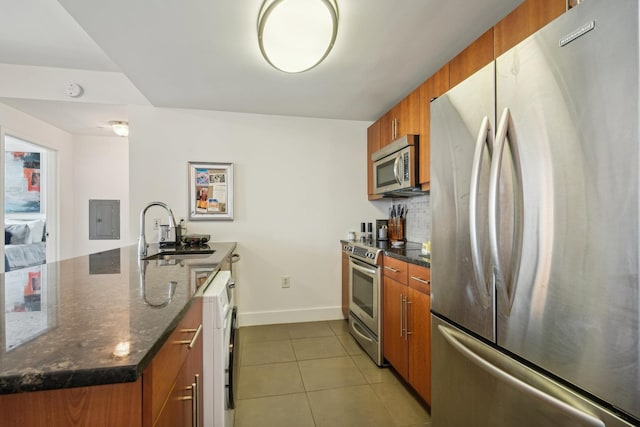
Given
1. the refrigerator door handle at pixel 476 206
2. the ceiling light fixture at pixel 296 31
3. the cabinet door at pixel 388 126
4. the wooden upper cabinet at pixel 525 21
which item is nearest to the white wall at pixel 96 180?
the ceiling light fixture at pixel 296 31

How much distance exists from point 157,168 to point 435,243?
2.76 meters

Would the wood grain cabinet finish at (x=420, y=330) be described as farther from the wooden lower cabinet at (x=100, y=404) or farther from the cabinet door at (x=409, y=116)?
the wooden lower cabinet at (x=100, y=404)

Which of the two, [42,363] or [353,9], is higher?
[353,9]

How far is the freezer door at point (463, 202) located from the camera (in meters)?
1.09

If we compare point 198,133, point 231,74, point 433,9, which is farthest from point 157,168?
point 433,9

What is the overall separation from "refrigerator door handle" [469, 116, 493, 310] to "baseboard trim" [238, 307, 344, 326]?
2411 mm

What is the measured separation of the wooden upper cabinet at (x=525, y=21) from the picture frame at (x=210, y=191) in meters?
2.49

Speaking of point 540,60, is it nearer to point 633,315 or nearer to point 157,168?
point 633,315

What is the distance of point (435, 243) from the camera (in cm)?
143

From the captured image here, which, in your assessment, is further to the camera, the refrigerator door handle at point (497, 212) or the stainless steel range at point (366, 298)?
the stainless steel range at point (366, 298)

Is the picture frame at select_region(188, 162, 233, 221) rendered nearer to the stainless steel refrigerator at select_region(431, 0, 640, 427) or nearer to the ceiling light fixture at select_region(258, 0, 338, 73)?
the ceiling light fixture at select_region(258, 0, 338, 73)

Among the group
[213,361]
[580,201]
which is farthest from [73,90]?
[580,201]

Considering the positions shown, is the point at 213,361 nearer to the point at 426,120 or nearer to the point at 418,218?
the point at 426,120

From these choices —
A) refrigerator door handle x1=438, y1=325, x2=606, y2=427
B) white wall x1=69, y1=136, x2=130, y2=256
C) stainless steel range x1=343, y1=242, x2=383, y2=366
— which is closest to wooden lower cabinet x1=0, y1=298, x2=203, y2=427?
refrigerator door handle x1=438, y1=325, x2=606, y2=427
